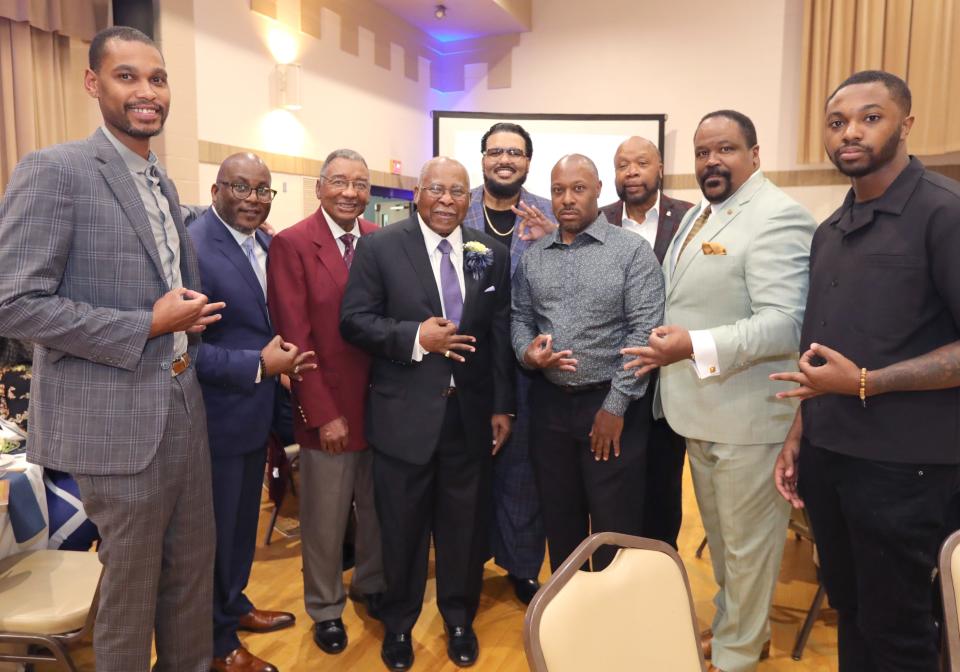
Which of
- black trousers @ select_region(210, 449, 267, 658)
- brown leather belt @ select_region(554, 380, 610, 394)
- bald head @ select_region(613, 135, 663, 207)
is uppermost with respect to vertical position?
bald head @ select_region(613, 135, 663, 207)

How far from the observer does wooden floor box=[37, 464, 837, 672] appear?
8.34 ft

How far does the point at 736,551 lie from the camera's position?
2.33 m

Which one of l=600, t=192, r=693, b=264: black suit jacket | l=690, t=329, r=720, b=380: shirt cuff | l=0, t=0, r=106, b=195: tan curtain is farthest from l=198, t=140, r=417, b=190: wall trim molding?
l=690, t=329, r=720, b=380: shirt cuff

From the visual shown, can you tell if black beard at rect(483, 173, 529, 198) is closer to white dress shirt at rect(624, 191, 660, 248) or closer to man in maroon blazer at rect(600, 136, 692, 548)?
man in maroon blazer at rect(600, 136, 692, 548)

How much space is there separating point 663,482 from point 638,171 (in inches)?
55.5

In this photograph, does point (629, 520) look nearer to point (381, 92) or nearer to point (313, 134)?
point (313, 134)

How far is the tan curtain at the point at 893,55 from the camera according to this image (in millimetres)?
5254

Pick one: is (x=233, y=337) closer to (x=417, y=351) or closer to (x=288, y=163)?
(x=417, y=351)

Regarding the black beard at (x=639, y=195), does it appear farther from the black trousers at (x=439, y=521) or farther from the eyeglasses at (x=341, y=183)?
the black trousers at (x=439, y=521)

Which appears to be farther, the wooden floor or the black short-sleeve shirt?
the wooden floor

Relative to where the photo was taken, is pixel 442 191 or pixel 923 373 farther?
pixel 442 191

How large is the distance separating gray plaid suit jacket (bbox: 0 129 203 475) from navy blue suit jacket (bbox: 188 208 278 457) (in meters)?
0.52

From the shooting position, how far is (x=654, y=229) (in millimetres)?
3230

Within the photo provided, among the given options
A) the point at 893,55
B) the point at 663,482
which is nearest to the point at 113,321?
the point at 663,482
